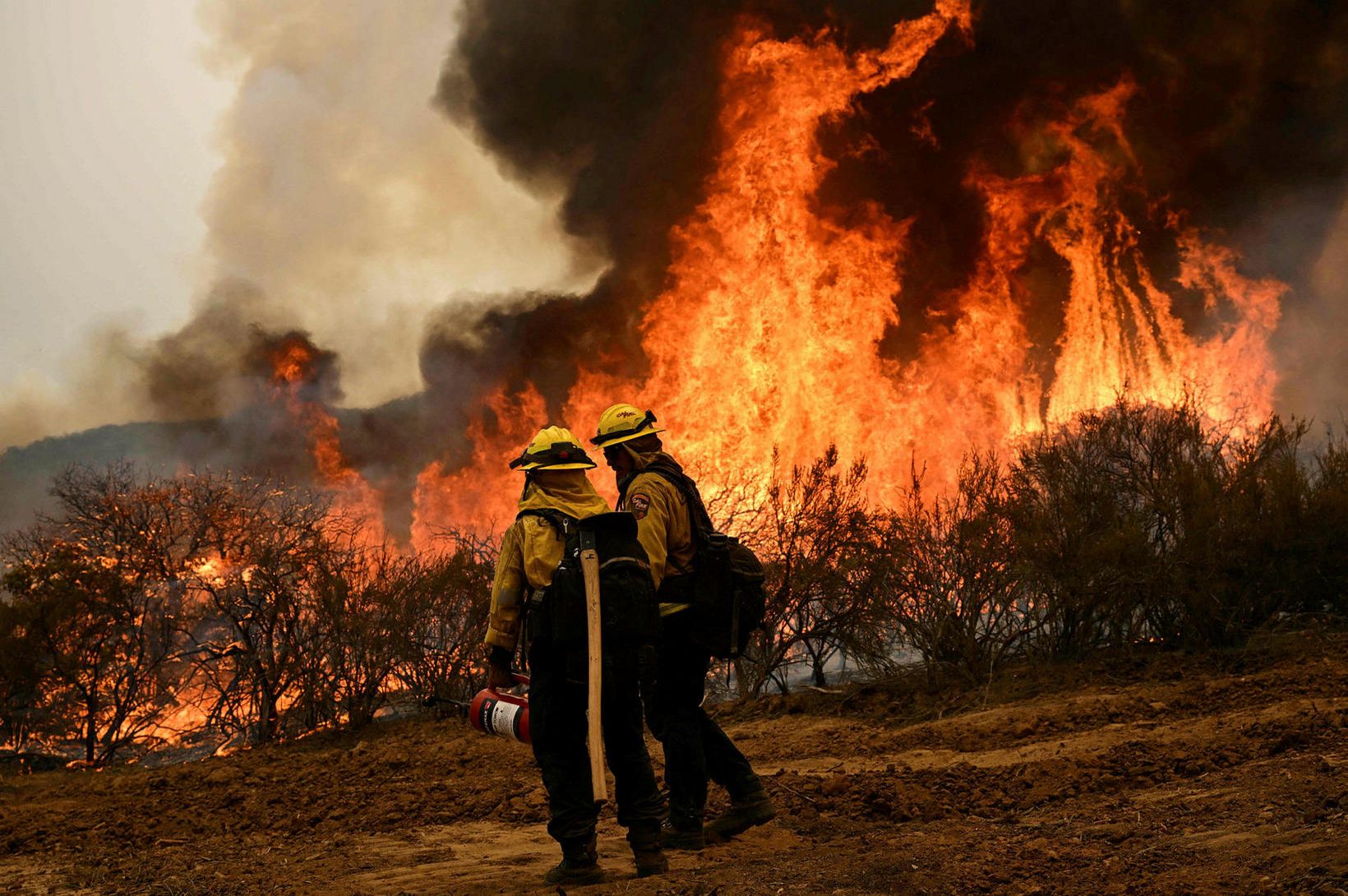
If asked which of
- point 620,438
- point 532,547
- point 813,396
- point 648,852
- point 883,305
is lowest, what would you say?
point 648,852

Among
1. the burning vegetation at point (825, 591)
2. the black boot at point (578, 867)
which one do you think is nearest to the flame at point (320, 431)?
the burning vegetation at point (825, 591)

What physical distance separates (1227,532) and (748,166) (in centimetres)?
1693

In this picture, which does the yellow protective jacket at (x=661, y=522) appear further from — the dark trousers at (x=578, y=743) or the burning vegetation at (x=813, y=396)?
the burning vegetation at (x=813, y=396)

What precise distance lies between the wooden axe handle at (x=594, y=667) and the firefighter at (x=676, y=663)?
47cm

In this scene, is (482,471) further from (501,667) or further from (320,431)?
(501,667)

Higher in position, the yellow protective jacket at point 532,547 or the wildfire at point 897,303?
the wildfire at point 897,303

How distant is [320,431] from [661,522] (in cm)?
2739

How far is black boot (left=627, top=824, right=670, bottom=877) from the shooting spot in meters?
4.63

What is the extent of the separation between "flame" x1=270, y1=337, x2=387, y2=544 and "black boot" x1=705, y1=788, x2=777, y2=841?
24.0 meters

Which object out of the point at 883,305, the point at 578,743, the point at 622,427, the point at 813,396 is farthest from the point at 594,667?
the point at 883,305

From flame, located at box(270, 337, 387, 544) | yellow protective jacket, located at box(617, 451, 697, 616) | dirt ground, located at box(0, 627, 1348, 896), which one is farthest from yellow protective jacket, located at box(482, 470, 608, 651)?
flame, located at box(270, 337, 387, 544)

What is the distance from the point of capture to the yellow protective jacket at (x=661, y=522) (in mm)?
4996

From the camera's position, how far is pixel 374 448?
30.7 metres

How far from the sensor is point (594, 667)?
4.54m
